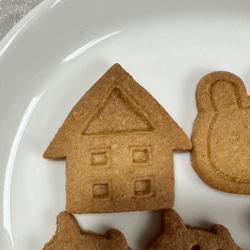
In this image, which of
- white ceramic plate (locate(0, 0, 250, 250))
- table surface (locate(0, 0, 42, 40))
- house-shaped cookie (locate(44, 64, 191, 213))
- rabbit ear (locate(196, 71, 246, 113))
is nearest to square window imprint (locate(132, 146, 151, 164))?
house-shaped cookie (locate(44, 64, 191, 213))

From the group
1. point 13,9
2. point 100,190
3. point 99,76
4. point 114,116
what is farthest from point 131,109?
point 13,9

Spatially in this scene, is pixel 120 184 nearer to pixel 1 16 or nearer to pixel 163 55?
pixel 163 55

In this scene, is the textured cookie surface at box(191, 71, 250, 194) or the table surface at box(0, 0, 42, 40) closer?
the textured cookie surface at box(191, 71, 250, 194)

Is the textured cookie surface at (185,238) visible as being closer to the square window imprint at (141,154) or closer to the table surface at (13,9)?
the square window imprint at (141,154)

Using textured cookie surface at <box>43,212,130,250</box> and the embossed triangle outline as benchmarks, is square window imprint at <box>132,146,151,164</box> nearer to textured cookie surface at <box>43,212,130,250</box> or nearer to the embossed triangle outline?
the embossed triangle outline

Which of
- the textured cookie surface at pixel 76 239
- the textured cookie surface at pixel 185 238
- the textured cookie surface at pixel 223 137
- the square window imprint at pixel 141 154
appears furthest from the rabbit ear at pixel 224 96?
the textured cookie surface at pixel 76 239

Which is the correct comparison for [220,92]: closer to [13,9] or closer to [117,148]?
[117,148]
